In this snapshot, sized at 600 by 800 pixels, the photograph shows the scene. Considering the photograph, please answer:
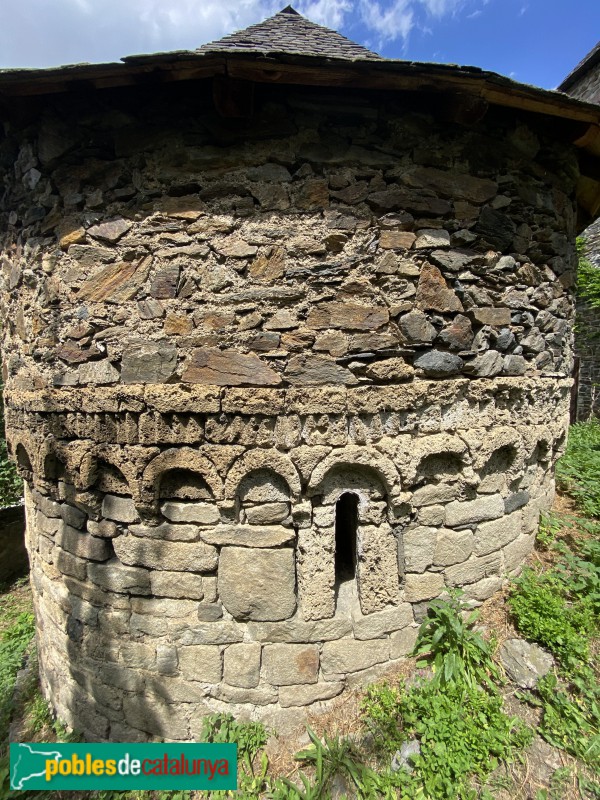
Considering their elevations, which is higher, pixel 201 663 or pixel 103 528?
pixel 103 528

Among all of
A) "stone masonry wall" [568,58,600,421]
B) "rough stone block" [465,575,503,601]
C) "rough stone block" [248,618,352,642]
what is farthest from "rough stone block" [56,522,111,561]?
"stone masonry wall" [568,58,600,421]

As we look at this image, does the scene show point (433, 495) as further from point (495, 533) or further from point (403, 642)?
point (403, 642)

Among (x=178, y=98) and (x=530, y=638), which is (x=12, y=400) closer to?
(x=178, y=98)

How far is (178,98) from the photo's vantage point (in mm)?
2602

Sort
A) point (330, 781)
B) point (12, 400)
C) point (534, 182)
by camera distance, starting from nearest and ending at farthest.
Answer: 1. point (330, 781)
2. point (534, 182)
3. point (12, 400)

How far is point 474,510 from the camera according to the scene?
292 centimetres

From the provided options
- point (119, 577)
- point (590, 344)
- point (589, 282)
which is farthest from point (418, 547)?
point (590, 344)

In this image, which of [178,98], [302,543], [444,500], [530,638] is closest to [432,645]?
[530,638]

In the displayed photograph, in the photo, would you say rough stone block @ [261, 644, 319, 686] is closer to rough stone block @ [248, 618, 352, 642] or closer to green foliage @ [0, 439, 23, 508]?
rough stone block @ [248, 618, 352, 642]

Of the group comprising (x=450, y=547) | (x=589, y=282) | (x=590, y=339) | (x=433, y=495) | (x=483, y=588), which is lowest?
(x=483, y=588)

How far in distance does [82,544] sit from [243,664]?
1451mm

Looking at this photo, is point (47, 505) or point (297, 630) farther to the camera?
point (47, 505)

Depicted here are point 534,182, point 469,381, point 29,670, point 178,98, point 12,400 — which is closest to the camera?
point 178,98

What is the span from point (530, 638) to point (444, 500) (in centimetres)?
114
